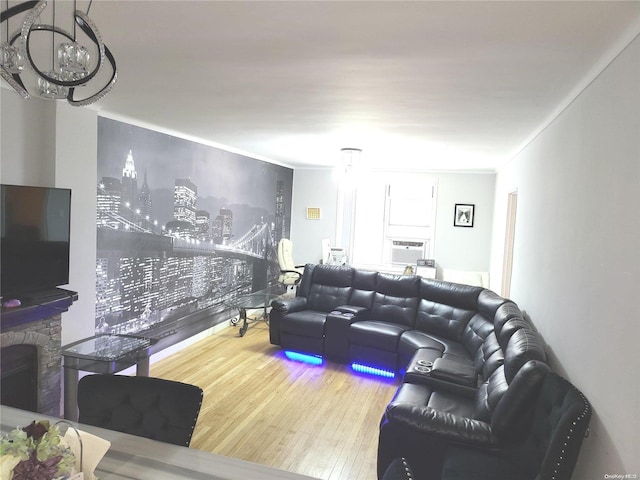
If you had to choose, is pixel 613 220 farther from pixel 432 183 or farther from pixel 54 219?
pixel 432 183

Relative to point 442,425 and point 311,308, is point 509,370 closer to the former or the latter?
point 442,425

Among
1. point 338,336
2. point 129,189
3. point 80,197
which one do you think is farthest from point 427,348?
point 80,197

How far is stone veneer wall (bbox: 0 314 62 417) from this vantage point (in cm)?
317

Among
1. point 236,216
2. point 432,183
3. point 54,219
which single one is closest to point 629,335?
point 54,219

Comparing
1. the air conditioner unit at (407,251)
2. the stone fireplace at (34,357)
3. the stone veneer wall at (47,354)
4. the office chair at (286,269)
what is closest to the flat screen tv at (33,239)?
the stone fireplace at (34,357)

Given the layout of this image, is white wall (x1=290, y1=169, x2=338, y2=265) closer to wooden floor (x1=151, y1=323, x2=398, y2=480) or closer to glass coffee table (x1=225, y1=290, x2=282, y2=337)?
glass coffee table (x1=225, y1=290, x2=282, y2=337)

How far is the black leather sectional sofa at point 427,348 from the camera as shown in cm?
248

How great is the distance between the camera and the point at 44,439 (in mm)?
1249

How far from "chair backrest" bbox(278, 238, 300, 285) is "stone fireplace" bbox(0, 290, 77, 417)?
13.1 feet

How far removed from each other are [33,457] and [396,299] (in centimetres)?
445

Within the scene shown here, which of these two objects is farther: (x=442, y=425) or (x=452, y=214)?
(x=452, y=214)

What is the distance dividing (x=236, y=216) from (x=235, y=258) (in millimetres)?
617

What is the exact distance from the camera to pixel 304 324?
516 centimetres

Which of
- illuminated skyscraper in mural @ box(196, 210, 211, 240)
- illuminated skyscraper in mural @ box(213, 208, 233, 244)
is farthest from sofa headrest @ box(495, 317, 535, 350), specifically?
illuminated skyscraper in mural @ box(213, 208, 233, 244)
